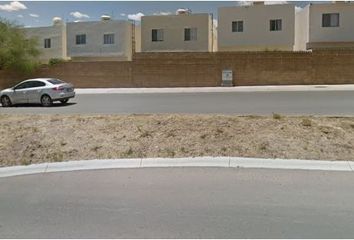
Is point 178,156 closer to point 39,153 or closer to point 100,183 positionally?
point 100,183

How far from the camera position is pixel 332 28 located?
37688 mm

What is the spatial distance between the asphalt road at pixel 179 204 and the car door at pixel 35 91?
49.6ft

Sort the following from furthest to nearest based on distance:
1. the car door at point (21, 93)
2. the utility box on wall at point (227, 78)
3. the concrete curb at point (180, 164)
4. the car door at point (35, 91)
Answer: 1. the utility box on wall at point (227, 78)
2. the car door at point (21, 93)
3. the car door at point (35, 91)
4. the concrete curb at point (180, 164)

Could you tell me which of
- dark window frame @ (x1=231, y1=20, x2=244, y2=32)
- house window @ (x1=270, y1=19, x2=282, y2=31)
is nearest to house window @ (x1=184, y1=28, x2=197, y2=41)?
dark window frame @ (x1=231, y1=20, x2=244, y2=32)

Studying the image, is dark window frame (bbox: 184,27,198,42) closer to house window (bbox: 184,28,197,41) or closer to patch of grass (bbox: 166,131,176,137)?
house window (bbox: 184,28,197,41)

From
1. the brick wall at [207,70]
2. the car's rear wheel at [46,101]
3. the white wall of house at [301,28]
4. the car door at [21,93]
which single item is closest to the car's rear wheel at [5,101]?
the car door at [21,93]

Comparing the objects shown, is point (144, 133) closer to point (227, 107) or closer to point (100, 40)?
point (227, 107)

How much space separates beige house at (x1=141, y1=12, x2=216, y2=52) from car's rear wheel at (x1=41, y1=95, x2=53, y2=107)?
2302cm

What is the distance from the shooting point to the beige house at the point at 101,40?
43531 millimetres

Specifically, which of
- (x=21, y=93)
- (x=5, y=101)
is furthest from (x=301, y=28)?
(x=5, y=101)

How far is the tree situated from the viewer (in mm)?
31567

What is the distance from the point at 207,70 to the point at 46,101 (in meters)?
15.2

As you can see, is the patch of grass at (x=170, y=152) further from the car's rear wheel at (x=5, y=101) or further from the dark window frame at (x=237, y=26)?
the dark window frame at (x=237, y=26)

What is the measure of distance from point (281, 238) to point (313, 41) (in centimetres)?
3722
